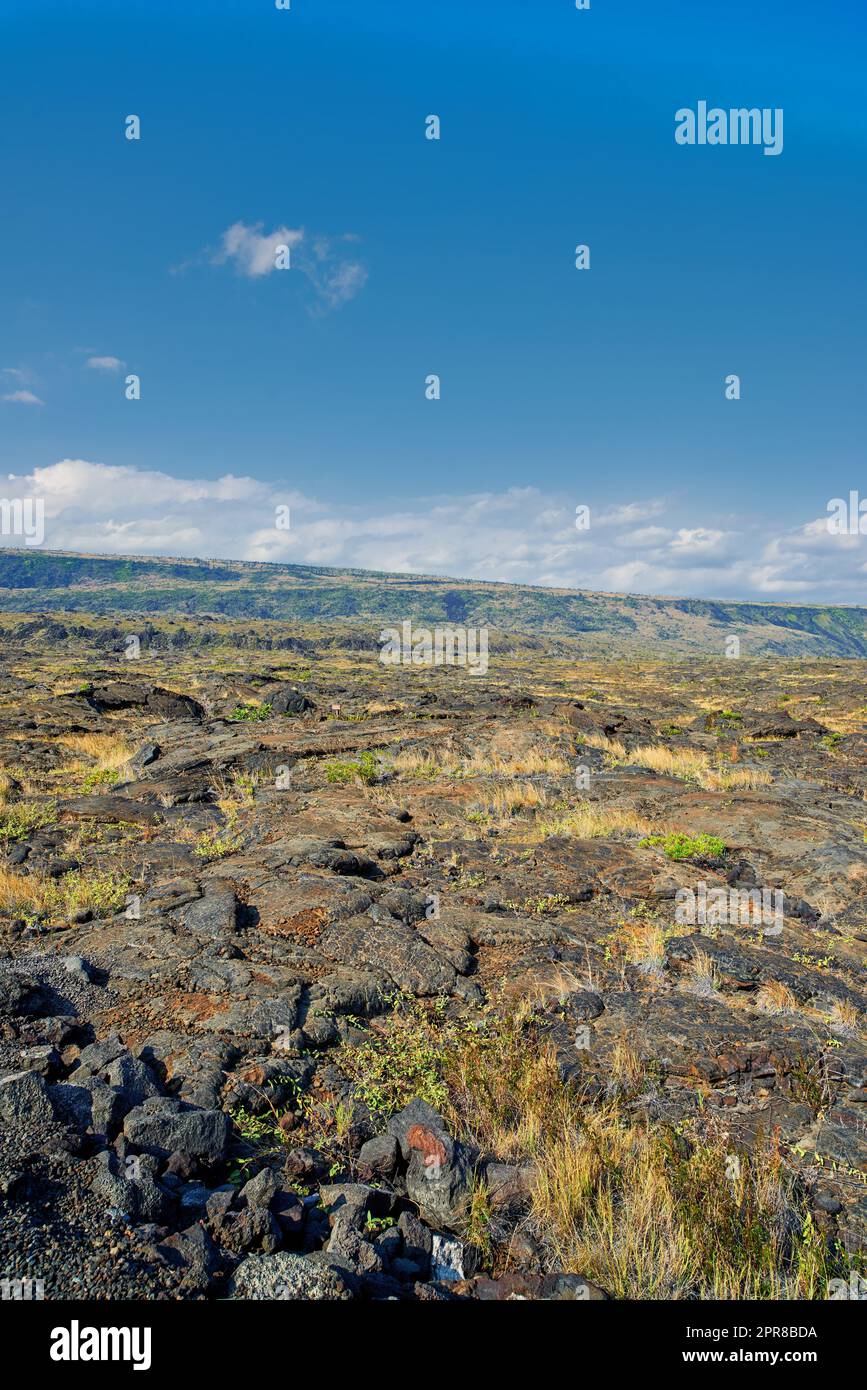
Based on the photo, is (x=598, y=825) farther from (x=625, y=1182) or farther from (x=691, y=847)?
(x=625, y=1182)

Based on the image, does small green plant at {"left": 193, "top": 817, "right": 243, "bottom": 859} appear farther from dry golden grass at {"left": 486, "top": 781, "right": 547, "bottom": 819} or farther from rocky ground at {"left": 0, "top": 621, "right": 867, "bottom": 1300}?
dry golden grass at {"left": 486, "top": 781, "right": 547, "bottom": 819}

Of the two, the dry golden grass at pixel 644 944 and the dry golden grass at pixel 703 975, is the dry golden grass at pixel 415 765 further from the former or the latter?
the dry golden grass at pixel 703 975

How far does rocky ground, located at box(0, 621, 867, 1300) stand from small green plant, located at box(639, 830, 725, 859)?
0.14 feet

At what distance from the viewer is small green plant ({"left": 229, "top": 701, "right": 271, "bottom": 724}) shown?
2338 centimetres

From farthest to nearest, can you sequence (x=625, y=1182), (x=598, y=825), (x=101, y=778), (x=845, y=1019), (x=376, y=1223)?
(x=101, y=778), (x=598, y=825), (x=845, y=1019), (x=625, y=1182), (x=376, y=1223)

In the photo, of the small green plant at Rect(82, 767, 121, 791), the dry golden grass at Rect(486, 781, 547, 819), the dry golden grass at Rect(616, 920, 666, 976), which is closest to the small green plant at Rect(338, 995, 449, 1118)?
the dry golden grass at Rect(616, 920, 666, 976)

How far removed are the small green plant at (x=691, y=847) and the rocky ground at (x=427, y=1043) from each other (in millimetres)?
42

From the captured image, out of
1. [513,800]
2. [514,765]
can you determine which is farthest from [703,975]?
[514,765]

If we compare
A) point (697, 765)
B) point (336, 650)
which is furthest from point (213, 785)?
point (336, 650)

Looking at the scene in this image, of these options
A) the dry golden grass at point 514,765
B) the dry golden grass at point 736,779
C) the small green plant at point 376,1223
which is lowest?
the small green plant at point 376,1223

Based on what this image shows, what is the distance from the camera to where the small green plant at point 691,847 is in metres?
9.77

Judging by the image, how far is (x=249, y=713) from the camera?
24.3 m

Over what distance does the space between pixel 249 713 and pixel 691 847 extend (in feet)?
59.3

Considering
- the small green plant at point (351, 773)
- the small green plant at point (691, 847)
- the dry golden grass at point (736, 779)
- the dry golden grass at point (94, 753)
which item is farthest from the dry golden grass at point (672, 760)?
the dry golden grass at point (94, 753)
